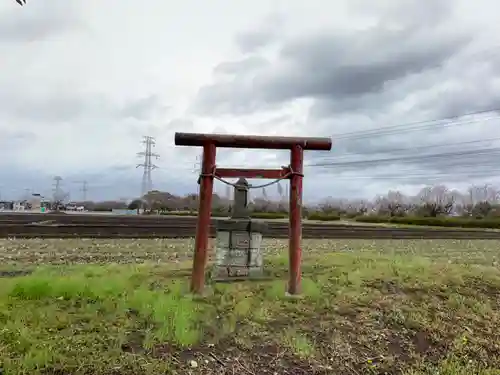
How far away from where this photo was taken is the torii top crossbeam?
605cm

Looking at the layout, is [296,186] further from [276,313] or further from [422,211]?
[422,211]

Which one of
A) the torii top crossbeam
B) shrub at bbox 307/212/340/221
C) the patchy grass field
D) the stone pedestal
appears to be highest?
the torii top crossbeam

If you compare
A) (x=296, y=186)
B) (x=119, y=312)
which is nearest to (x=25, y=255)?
(x=119, y=312)

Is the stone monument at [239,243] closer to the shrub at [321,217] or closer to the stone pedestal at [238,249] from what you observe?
the stone pedestal at [238,249]

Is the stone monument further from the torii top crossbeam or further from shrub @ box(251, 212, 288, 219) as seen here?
shrub @ box(251, 212, 288, 219)

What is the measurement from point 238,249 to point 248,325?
221 cm

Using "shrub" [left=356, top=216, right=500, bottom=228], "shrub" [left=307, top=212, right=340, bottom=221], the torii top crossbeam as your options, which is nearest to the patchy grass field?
the torii top crossbeam

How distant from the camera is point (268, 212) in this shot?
181 ft

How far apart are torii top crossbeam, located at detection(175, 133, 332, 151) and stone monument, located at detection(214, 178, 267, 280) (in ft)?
2.91

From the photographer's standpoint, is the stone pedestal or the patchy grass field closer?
the patchy grass field

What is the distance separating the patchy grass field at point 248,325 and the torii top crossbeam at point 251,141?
1.93m

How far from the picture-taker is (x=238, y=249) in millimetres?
6945

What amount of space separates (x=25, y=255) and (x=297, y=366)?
8.33 meters

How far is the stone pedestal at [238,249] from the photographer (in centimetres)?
690
